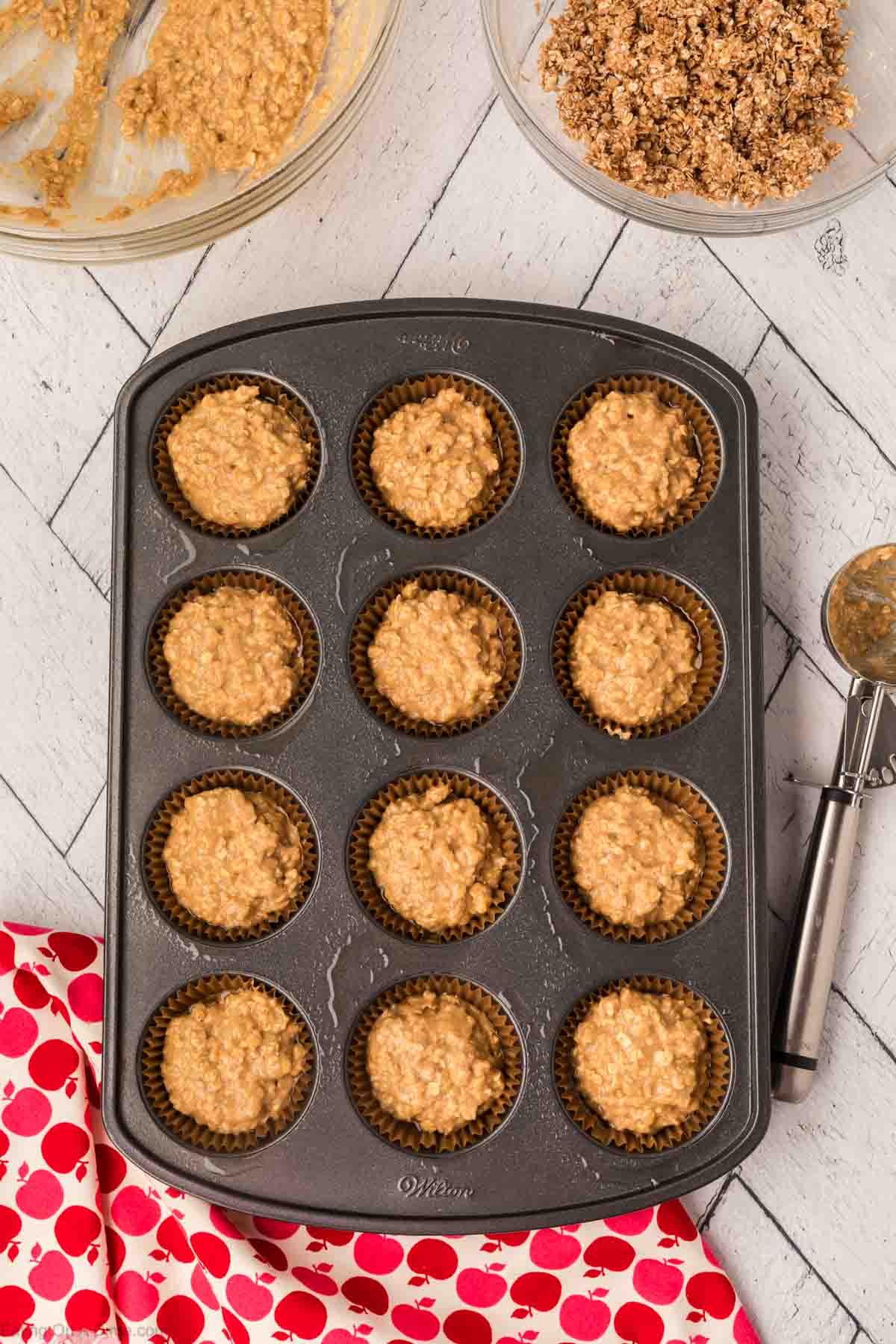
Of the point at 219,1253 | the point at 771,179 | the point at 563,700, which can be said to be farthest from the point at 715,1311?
the point at 771,179

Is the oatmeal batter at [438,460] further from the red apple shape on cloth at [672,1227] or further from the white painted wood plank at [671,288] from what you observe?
the red apple shape on cloth at [672,1227]

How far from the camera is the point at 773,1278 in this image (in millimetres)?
2447

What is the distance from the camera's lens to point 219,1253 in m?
2.33

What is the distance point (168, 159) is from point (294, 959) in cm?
172

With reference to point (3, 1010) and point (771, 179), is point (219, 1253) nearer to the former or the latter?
point (3, 1010)

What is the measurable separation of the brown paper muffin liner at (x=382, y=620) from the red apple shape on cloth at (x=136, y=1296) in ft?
4.40

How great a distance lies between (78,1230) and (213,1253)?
1.00 feet

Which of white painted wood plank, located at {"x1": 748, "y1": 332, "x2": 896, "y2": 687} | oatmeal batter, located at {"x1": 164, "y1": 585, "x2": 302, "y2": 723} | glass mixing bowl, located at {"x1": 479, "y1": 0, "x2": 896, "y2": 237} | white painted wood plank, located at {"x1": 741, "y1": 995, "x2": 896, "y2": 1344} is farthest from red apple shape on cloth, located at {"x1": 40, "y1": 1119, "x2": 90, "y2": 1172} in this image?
glass mixing bowl, located at {"x1": 479, "y1": 0, "x2": 896, "y2": 237}

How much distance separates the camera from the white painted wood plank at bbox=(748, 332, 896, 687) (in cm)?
248

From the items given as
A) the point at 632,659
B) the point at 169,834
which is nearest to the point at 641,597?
the point at 632,659

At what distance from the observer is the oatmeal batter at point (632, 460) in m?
2.17

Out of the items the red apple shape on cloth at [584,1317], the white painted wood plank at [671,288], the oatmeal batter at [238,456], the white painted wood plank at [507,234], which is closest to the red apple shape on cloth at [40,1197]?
the red apple shape on cloth at [584,1317]

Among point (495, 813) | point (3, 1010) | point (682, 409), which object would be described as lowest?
point (3, 1010)

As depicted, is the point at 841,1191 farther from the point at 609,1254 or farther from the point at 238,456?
the point at 238,456
